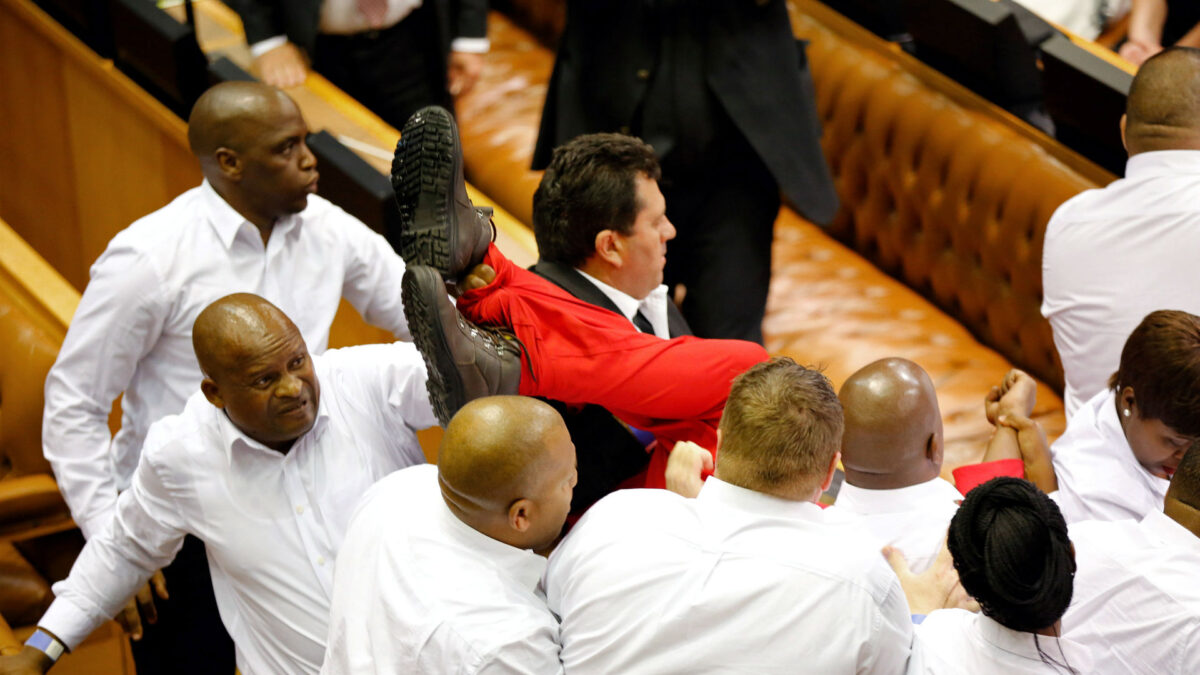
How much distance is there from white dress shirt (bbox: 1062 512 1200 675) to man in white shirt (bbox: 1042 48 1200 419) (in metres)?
0.81

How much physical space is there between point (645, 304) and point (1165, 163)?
1053 mm

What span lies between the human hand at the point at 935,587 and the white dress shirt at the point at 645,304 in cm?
55

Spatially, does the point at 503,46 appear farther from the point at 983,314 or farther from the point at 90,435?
the point at 90,435

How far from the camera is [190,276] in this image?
240cm

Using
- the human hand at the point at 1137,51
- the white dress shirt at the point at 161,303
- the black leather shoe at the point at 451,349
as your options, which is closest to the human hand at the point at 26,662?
the white dress shirt at the point at 161,303

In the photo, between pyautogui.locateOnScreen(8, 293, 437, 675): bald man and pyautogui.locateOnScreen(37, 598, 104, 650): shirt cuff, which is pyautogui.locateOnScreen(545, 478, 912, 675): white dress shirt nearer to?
pyautogui.locateOnScreen(8, 293, 437, 675): bald man

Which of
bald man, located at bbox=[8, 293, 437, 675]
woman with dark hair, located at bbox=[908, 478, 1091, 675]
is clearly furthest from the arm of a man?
woman with dark hair, located at bbox=[908, 478, 1091, 675]

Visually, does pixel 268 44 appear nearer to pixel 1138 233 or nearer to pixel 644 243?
pixel 644 243

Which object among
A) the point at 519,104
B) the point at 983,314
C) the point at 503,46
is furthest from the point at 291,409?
the point at 503,46

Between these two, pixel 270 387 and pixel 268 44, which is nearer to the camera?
pixel 270 387

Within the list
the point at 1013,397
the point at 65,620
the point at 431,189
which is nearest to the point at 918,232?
the point at 1013,397

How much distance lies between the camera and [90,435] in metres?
2.38

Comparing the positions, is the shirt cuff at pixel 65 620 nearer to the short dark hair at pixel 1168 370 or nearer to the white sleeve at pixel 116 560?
the white sleeve at pixel 116 560

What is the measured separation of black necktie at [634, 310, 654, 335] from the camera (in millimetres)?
2057
